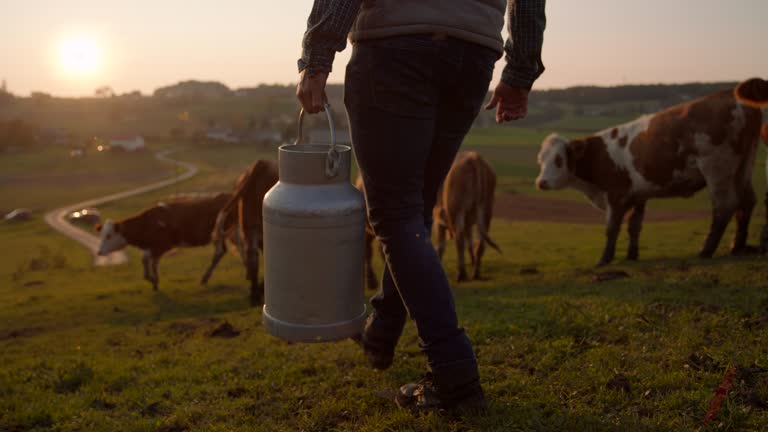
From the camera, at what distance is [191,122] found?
10825 cm

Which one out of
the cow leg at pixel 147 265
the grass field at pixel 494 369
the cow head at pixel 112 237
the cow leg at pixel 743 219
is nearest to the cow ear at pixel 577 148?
the cow leg at pixel 743 219

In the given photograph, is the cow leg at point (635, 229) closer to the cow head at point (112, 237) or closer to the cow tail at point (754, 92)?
the cow tail at point (754, 92)

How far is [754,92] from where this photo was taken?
19.7ft

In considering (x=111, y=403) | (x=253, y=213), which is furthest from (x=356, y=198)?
(x=253, y=213)

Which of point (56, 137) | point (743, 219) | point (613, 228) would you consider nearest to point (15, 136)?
point (56, 137)

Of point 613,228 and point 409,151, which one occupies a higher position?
point 409,151

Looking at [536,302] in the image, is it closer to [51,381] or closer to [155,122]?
[51,381]

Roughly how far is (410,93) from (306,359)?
7.32 feet

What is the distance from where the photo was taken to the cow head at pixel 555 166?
9.68m

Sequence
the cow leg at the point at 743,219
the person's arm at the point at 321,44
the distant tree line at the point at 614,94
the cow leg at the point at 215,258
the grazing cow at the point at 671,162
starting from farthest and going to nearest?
the distant tree line at the point at 614,94, the cow leg at the point at 215,258, the cow leg at the point at 743,219, the grazing cow at the point at 671,162, the person's arm at the point at 321,44

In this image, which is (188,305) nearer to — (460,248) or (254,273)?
(254,273)

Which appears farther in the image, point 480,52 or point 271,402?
point 271,402

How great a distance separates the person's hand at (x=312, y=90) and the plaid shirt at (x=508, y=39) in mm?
28

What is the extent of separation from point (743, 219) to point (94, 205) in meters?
43.5
